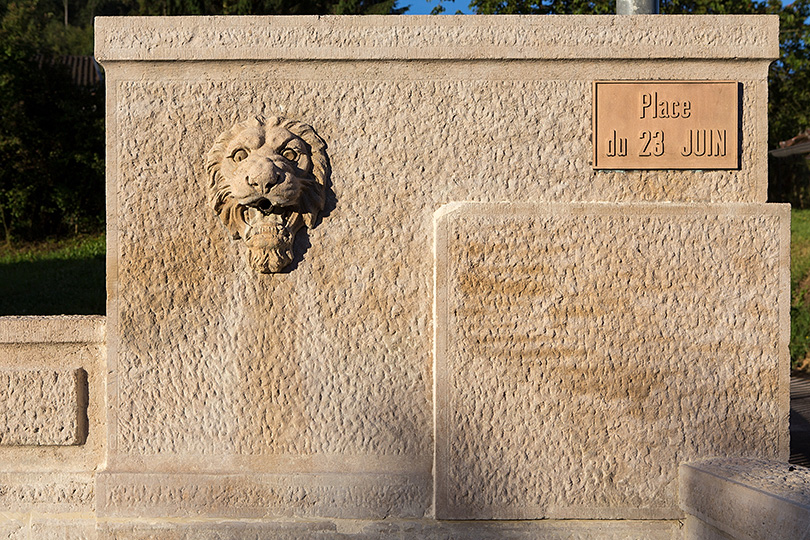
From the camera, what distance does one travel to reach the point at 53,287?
27.2ft

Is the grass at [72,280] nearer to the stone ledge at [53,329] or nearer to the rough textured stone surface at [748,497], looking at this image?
the rough textured stone surface at [748,497]

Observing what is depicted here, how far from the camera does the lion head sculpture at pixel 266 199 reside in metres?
2.40

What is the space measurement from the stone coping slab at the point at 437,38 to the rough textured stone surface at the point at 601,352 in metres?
0.57

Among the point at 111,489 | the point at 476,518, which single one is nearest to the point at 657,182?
the point at 476,518

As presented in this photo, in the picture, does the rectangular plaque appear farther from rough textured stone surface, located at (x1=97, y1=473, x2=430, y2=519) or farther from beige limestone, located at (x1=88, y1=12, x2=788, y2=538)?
rough textured stone surface, located at (x1=97, y1=473, x2=430, y2=519)

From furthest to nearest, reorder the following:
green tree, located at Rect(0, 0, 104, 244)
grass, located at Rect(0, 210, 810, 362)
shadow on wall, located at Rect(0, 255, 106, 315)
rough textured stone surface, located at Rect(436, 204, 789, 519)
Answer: green tree, located at Rect(0, 0, 104, 244) → shadow on wall, located at Rect(0, 255, 106, 315) → grass, located at Rect(0, 210, 810, 362) → rough textured stone surface, located at Rect(436, 204, 789, 519)

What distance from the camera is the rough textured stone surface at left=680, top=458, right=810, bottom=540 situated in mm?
1913

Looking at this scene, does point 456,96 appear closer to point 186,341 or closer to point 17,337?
point 186,341

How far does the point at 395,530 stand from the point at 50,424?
4.41 ft

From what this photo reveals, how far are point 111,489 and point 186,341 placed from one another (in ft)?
1.96

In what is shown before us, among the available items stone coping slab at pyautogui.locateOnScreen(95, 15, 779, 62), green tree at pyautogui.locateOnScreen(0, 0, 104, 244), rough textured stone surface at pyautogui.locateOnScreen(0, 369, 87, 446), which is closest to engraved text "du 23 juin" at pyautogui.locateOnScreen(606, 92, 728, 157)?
stone coping slab at pyautogui.locateOnScreen(95, 15, 779, 62)

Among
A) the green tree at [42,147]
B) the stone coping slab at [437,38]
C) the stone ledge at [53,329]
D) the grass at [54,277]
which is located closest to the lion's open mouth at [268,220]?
the stone coping slab at [437,38]

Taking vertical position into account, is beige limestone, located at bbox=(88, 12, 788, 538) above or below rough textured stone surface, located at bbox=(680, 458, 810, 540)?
above

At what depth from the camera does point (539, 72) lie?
2.47 metres
